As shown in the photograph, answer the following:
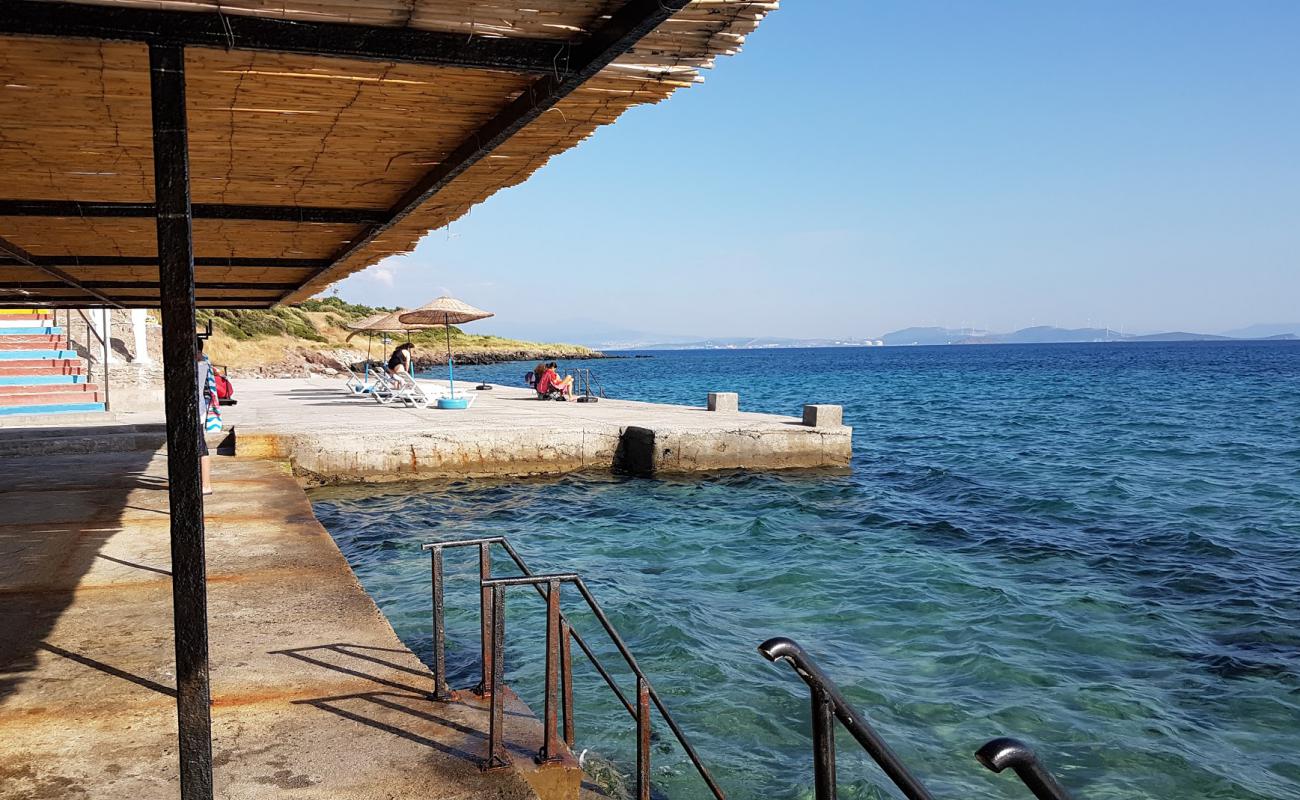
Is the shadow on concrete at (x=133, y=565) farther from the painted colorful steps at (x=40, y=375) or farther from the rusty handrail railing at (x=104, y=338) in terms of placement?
the painted colorful steps at (x=40, y=375)

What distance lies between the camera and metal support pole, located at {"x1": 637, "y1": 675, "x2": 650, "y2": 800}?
413cm

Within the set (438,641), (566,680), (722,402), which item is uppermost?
(722,402)

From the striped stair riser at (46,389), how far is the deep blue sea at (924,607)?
8538 millimetres

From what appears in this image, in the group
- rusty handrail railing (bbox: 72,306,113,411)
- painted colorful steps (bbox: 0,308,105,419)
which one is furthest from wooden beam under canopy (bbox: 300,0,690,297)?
painted colorful steps (bbox: 0,308,105,419)

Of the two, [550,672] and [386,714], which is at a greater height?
[550,672]

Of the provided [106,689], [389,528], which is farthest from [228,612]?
[389,528]

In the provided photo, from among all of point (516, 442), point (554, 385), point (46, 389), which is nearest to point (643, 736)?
point (516, 442)

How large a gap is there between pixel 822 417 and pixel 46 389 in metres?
15.5

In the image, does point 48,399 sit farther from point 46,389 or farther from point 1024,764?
point 1024,764

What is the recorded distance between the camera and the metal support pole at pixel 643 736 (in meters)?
Result: 4.13

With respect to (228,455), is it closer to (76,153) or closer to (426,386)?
(76,153)

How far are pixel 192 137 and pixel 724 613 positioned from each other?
6.92 metres

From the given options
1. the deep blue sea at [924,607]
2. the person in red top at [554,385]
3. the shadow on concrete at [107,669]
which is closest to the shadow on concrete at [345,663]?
the shadow on concrete at [107,669]

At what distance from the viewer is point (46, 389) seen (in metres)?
18.4
